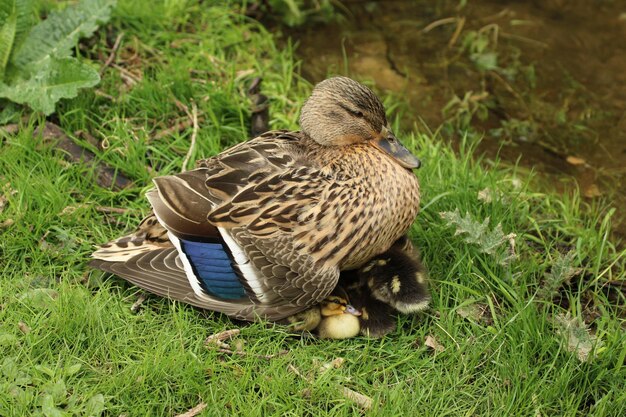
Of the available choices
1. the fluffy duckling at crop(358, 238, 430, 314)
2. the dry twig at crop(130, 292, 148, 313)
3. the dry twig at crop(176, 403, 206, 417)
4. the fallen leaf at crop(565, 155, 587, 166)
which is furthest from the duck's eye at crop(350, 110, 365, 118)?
the fallen leaf at crop(565, 155, 587, 166)

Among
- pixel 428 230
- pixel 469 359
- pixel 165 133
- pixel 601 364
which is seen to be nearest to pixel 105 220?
pixel 165 133

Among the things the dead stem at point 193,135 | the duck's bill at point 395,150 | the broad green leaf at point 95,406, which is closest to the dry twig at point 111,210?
the dead stem at point 193,135

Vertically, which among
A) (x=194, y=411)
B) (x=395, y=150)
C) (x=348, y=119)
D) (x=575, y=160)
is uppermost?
(x=348, y=119)

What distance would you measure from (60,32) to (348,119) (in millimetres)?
1766

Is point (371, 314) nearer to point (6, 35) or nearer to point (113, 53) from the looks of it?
point (113, 53)

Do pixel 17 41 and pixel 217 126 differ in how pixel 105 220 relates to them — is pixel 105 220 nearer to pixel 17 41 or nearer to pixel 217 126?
pixel 217 126

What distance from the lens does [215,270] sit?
3320 millimetres

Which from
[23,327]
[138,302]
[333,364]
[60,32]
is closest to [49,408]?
[23,327]

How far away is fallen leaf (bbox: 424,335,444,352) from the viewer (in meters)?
3.35

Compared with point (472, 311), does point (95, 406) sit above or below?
above

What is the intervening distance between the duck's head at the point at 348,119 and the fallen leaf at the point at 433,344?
701mm

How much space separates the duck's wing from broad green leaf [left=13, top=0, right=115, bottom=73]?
126 cm

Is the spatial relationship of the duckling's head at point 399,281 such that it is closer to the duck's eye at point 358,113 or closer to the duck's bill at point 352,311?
the duck's bill at point 352,311

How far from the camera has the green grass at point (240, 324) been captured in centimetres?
309
